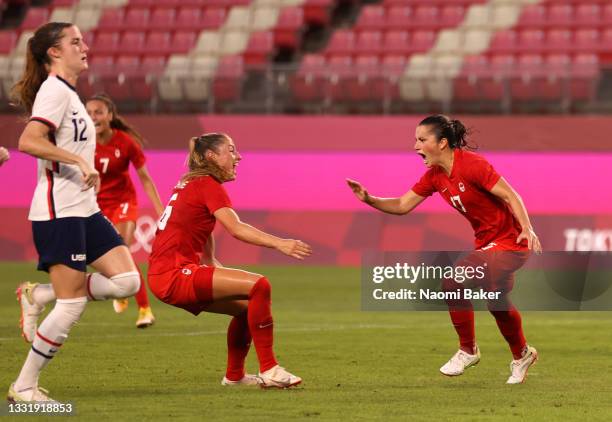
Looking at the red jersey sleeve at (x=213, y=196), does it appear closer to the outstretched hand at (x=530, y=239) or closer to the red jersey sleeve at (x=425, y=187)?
the red jersey sleeve at (x=425, y=187)

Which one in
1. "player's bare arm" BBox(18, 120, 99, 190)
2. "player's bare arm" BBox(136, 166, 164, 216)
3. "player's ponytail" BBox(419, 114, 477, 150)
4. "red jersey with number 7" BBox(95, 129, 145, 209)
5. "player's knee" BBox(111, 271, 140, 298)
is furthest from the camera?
"red jersey with number 7" BBox(95, 129, 145, 209)

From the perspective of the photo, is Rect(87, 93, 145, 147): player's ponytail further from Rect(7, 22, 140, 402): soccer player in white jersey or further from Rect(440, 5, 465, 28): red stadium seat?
Rect(440, 5, 465, 28): red stadium seat

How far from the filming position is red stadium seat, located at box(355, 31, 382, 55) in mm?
23953

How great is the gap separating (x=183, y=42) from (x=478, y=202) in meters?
16.6

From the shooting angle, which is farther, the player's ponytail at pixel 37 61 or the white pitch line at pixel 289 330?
the white pitch line at pixel 289 330

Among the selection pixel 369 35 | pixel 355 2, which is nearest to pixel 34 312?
pixel 369 35

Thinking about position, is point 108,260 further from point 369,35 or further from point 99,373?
point 369,35

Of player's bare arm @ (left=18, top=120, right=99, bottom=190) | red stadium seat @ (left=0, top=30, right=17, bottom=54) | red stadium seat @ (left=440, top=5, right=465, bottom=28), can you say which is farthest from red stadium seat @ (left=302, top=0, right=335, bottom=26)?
player's bare arm @ (left=18, top=120, right=99, bottom=190)

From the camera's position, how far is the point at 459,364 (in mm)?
9156

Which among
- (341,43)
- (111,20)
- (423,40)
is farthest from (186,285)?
(111,20)

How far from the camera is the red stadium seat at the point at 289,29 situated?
983 inches

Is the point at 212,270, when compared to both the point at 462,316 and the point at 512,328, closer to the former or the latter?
the point at 462,316

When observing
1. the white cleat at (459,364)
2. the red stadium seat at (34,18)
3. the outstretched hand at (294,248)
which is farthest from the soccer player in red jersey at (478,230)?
the red stadium seat at (34,18)

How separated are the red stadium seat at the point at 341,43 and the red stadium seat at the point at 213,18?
7.13 feet
